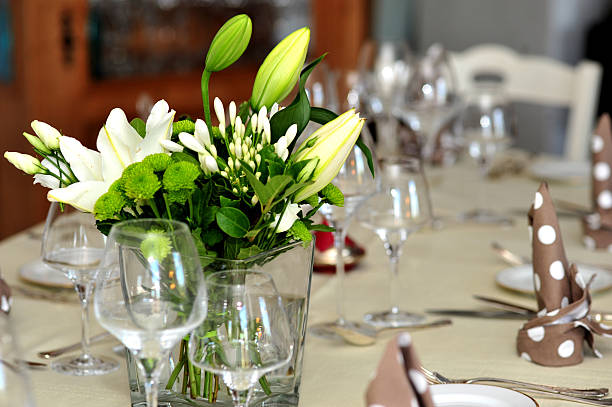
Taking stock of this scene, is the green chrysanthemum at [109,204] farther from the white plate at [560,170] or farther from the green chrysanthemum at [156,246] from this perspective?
the white plate at [560,170]

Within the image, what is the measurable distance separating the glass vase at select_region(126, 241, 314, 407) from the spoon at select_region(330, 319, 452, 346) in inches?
7.8

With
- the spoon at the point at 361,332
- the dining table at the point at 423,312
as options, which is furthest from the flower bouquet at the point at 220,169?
the spoon at the point at 361,332

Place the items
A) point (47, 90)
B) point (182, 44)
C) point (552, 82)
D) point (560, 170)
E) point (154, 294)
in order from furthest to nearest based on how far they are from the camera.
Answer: point (182, 44), point (47, 90), point (552, 82), point (560, 170), point (154, 294)

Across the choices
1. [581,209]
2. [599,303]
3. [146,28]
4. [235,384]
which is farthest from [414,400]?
[146,28]

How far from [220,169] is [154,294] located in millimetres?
129

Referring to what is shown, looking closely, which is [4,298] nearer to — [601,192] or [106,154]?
[106,154]

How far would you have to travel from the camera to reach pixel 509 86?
8.13 ft

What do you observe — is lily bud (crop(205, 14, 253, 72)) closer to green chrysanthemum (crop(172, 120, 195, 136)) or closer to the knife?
green chrysanthemum (crop(172, 120, 195, 136))

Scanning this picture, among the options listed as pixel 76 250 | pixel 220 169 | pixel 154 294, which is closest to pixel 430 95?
pixel 76 250

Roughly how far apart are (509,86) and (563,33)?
1.26m

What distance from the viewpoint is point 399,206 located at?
3.43ft

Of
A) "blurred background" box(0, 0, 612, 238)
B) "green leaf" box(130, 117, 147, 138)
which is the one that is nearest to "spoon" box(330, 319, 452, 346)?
"green leaf" box(130, 117, 147, 138)

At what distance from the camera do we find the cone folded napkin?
136cm

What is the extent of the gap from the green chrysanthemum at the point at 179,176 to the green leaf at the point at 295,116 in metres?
0.11
